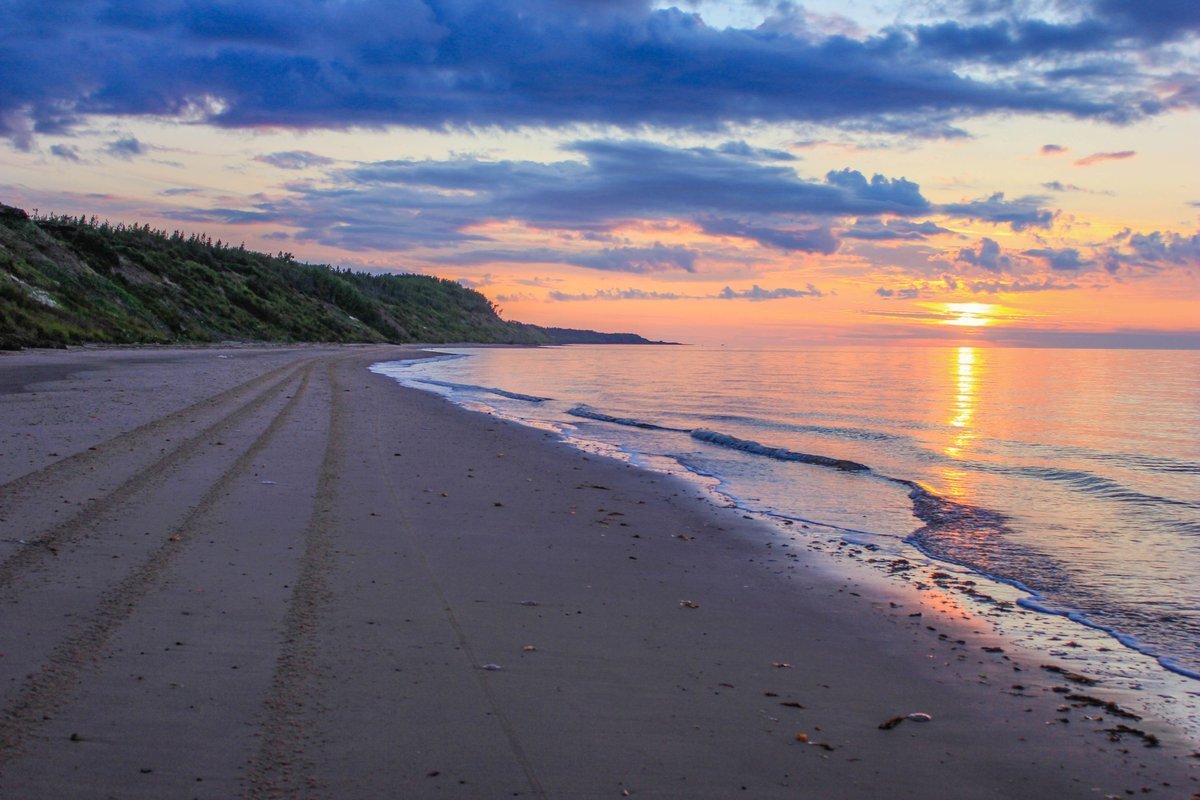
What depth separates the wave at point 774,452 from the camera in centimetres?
1466

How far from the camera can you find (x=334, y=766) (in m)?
3.30

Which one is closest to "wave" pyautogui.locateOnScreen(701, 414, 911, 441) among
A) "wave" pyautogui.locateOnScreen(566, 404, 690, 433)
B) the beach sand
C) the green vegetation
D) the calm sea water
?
the calm sea water

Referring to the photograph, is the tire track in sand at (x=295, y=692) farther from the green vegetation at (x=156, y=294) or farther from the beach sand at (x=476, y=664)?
the green vegetation at (x=156, y=294)

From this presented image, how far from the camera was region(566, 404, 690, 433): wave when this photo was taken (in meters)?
20.4

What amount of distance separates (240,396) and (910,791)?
18.7 meters

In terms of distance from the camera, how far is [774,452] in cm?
1614

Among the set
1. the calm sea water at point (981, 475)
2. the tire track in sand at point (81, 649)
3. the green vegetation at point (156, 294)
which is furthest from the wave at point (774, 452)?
the green vegetation at point (156, 294)

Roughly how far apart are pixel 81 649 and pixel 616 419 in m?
18.0

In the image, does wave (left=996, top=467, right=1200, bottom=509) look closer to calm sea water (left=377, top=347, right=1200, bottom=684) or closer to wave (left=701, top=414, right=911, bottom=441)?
calm sea water (left=377, top=347, right=1200, bottom=684)

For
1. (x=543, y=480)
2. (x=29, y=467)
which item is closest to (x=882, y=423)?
(x=543, y=480)

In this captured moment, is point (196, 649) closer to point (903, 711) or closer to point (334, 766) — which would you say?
point (334, 766)

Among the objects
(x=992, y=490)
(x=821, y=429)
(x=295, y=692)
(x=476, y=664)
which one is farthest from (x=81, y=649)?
(x=821, y=429)

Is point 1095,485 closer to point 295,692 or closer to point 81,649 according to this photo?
point 295,692

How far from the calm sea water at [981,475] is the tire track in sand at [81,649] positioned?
608 cm
